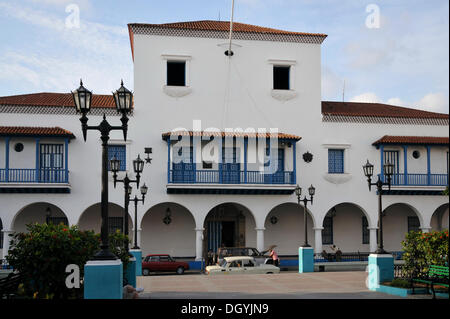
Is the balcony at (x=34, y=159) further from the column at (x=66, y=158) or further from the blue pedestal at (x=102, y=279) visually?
the blue pedestal at (x=102, y=279)

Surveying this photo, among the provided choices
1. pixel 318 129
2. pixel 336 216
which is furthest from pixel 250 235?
pixel 318 129

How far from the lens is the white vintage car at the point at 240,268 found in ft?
70.0

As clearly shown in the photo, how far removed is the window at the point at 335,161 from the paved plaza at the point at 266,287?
8907 mm

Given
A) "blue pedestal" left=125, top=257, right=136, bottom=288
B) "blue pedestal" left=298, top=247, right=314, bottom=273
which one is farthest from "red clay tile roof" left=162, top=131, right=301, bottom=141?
"blue pedestal" left=125, top=257, right=136, bottom=288

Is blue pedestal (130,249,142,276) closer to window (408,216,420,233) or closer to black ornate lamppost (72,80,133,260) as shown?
black ornate lamppost (72,80,133,260)

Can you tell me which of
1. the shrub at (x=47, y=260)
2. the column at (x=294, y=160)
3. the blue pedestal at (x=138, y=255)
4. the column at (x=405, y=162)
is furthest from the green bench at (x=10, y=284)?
the column at (x=405, y=162)

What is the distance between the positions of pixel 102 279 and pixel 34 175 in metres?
16.8

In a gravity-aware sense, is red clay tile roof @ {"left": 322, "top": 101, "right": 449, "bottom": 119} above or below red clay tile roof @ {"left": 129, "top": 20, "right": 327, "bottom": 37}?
below

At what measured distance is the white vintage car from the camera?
21.3 meters

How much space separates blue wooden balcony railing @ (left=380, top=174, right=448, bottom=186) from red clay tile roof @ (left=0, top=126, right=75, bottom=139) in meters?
16.8

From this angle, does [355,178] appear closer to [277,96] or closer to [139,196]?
[277,96]

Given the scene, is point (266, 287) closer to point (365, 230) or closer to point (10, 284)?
point (10, 284)

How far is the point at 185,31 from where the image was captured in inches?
1089

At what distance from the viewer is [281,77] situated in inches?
1140
